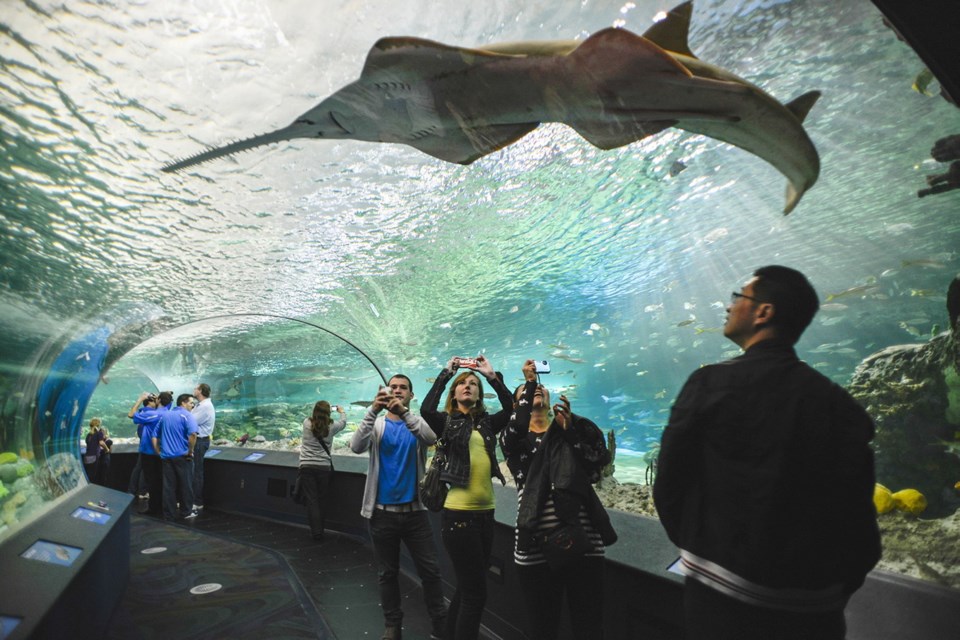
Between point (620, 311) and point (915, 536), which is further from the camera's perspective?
point (620, 311)

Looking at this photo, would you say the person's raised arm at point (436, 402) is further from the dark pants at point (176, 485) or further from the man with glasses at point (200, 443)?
the man with glasses at point (200, 443)

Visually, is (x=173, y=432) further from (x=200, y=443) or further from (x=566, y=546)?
(x=566, y=546)

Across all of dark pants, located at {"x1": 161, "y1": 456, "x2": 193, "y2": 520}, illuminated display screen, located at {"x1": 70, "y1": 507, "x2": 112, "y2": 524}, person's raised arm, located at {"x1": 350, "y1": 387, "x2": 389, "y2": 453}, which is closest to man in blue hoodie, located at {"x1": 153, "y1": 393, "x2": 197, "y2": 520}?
dark pants, located at {"x1": 161, "y1": 456, "x2": 193, "y2": 520}

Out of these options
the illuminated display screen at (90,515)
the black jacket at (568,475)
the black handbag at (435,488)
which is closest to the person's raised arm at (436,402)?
the black handbag at (435,488)

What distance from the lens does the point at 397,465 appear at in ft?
→ 10.2

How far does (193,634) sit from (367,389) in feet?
50.5

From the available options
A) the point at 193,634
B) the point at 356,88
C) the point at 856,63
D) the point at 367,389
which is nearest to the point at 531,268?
the point at 856,63

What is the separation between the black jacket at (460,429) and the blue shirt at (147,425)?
6.28m

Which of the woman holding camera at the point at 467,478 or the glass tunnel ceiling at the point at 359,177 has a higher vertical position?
the glass tunnel ceiling at the point at 359,177

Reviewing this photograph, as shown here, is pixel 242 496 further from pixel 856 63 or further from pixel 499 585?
pixel 856 63

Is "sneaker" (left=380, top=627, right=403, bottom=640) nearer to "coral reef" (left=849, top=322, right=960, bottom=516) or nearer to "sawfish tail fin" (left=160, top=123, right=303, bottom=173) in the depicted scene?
"sawfish tail fin" (left=160, top=123, right=303, bottom=173)

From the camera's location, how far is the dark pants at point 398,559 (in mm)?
2949

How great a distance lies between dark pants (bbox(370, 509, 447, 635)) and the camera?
2949 mm

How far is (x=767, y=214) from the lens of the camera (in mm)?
4012
